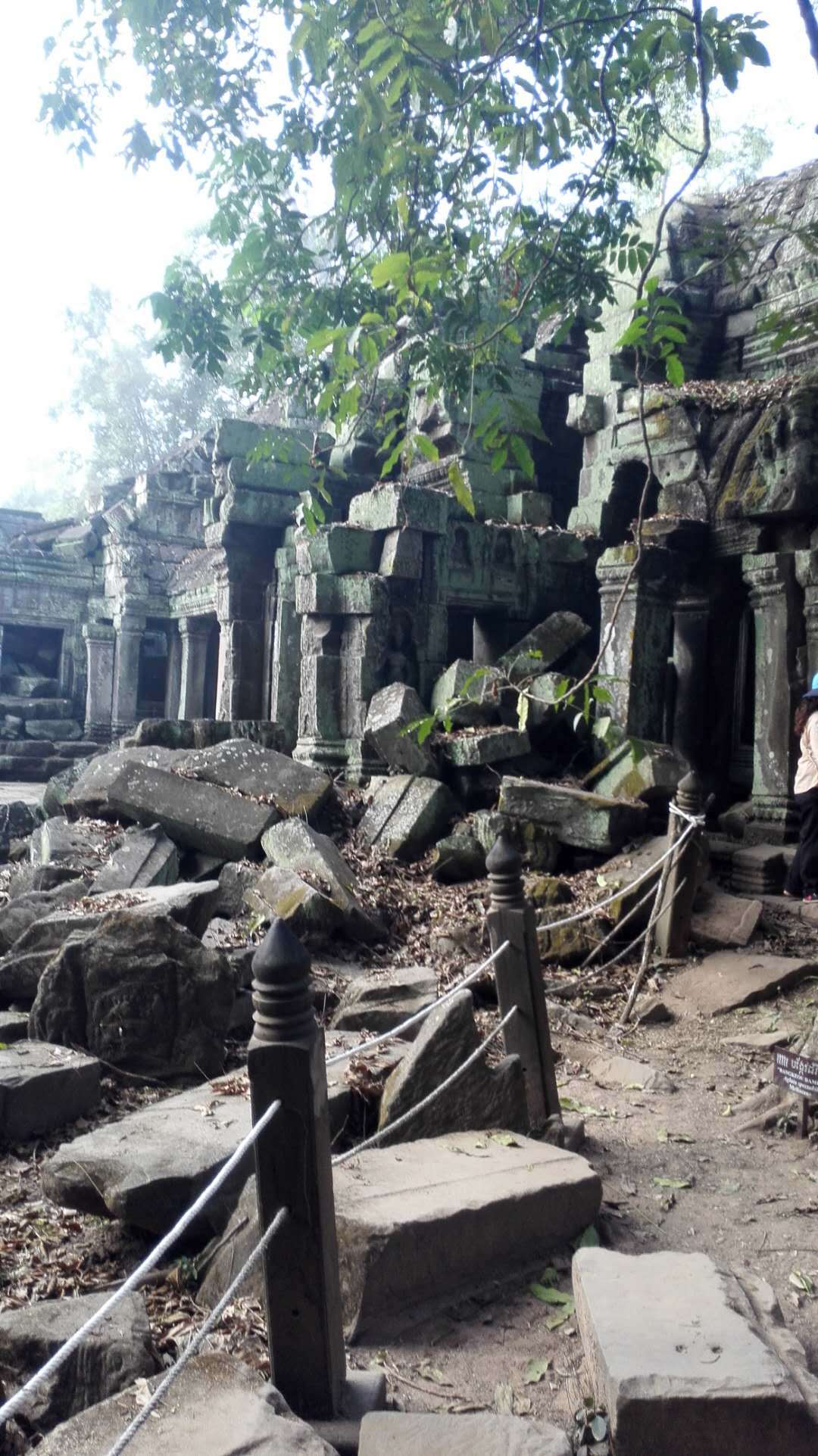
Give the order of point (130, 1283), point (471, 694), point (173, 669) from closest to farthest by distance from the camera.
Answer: point (130, 1283)
point (471, 694)
point (173, 669)

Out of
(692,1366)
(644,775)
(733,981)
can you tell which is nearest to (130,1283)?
(692,1366)

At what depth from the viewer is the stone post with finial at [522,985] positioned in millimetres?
3807

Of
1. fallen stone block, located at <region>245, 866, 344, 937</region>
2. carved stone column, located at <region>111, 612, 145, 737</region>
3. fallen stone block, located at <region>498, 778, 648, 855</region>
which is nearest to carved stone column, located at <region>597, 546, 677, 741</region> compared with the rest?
fallen stone block, located at <region>498, 778, 648, 855</region>

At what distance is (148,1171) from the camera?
3074 mm

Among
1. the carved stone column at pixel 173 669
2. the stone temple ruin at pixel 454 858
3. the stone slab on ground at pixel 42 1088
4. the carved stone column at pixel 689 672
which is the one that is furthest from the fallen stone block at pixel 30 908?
the carved stone column at pixel 173 669

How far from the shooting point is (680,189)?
12.8 ft

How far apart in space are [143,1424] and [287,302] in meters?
6.25

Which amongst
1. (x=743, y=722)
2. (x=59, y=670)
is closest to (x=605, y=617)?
(x=743, y=722)

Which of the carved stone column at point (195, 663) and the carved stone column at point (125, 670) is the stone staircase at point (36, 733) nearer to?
the carved stone column at point (125, 670)

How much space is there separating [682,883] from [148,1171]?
4.15m

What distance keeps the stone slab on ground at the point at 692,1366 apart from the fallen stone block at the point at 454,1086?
1.03 metres

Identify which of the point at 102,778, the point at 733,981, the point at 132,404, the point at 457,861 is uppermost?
the point at 132,404

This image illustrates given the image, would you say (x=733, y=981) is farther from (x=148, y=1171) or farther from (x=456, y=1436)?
(x=456, y=1436)

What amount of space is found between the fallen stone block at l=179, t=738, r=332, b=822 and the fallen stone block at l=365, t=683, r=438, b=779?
59 cm
